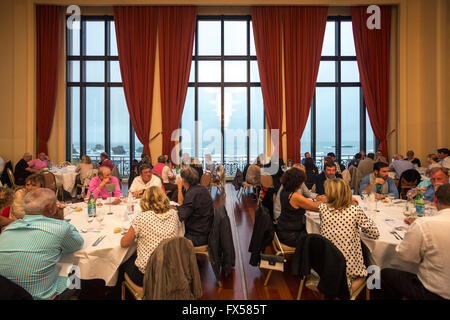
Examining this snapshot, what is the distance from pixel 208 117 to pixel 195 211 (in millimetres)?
7170

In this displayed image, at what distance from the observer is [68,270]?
2.21 m

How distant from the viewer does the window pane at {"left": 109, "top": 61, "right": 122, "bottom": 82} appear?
974cm

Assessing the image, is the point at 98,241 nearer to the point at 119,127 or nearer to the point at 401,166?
the point at 401,166

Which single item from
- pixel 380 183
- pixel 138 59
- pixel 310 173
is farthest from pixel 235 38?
pixel 380 183

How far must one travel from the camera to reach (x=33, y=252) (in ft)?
6.04

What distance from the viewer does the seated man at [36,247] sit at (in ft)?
5.95

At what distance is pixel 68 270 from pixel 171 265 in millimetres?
846

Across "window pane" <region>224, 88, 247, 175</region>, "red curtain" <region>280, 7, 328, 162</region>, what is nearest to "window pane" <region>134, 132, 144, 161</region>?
"window pane" <region>224, 88, 247, 175</region>

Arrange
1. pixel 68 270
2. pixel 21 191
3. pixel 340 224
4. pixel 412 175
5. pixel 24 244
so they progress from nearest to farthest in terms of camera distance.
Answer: pixel 24 244, pixel 68 270, pixel 340 224, pixel 21 191, pixel 412 175

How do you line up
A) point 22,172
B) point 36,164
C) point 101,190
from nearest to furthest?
point 101,190, point 22,172, point 36,164

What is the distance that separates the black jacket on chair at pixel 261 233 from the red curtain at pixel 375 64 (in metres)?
8.18

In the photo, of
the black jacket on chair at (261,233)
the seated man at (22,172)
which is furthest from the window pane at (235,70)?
the black jacket on chair at (261,233)

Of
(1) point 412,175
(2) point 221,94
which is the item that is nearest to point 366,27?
(2) point 221,94

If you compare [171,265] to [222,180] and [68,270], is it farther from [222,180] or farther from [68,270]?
[222,180]
